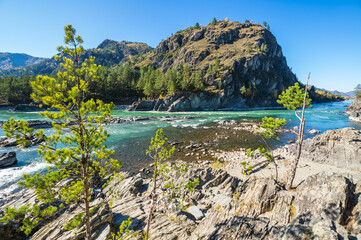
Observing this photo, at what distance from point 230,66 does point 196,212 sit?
416 feet

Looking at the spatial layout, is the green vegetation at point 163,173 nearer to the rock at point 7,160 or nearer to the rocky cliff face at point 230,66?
the rock at point 7,160

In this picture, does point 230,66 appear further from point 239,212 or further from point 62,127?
point 62,127

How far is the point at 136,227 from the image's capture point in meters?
9.39

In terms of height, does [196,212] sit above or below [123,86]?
below

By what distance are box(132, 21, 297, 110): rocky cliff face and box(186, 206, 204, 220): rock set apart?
247 feet

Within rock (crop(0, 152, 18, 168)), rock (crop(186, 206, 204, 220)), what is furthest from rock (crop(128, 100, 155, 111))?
rock (crop(186, 206, 204, 220))

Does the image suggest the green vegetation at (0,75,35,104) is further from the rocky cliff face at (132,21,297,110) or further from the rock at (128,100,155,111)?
the rocky cliff face at (132,21,297,110)

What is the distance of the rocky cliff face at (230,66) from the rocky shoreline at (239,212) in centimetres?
7378

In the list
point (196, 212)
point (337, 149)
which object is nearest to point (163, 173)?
point (196, 212)

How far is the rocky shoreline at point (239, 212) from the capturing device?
646 centimetres

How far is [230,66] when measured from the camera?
399 feet

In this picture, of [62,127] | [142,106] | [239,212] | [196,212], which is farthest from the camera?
[142,106]

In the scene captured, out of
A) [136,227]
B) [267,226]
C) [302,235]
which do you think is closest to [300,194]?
[267,226]

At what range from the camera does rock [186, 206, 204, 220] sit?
10.9 metres
